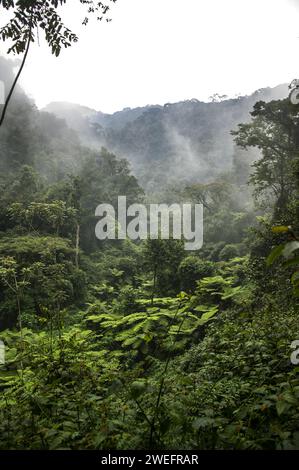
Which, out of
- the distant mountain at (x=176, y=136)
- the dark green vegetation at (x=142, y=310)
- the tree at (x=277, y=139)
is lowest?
the dark green vegetation at (x=142, y=310)

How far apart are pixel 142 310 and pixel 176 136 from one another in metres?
57.6

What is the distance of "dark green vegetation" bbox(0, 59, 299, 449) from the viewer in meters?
2.69

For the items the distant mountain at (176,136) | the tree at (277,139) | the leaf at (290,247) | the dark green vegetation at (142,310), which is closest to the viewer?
the leaf at (290,247)

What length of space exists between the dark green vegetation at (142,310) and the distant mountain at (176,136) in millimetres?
17924

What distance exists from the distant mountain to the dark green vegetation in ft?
58.8

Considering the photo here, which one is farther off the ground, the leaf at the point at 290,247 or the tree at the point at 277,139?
the tree at the point at 277,139

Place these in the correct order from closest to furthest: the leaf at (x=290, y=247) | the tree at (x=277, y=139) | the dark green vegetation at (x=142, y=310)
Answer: the leaf at (x=290, y=247) < the dark green vegetation at (x=142, y=310) < the tree at (x=277, y=139)

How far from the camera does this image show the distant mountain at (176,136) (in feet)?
184

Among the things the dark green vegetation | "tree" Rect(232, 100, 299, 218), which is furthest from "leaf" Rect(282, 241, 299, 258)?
"tree" Rect(232, 100, 299, 218)

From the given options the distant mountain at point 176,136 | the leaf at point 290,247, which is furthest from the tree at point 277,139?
the distant mountain at point 176,136

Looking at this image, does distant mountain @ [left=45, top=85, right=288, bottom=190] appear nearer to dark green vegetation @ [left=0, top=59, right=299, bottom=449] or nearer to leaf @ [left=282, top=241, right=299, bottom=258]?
dark green vegetation @ [left=0, top=59, right=299, bottom=449]

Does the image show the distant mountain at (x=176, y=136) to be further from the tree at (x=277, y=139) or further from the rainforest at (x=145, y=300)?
the tree at (x=277, y=139)
